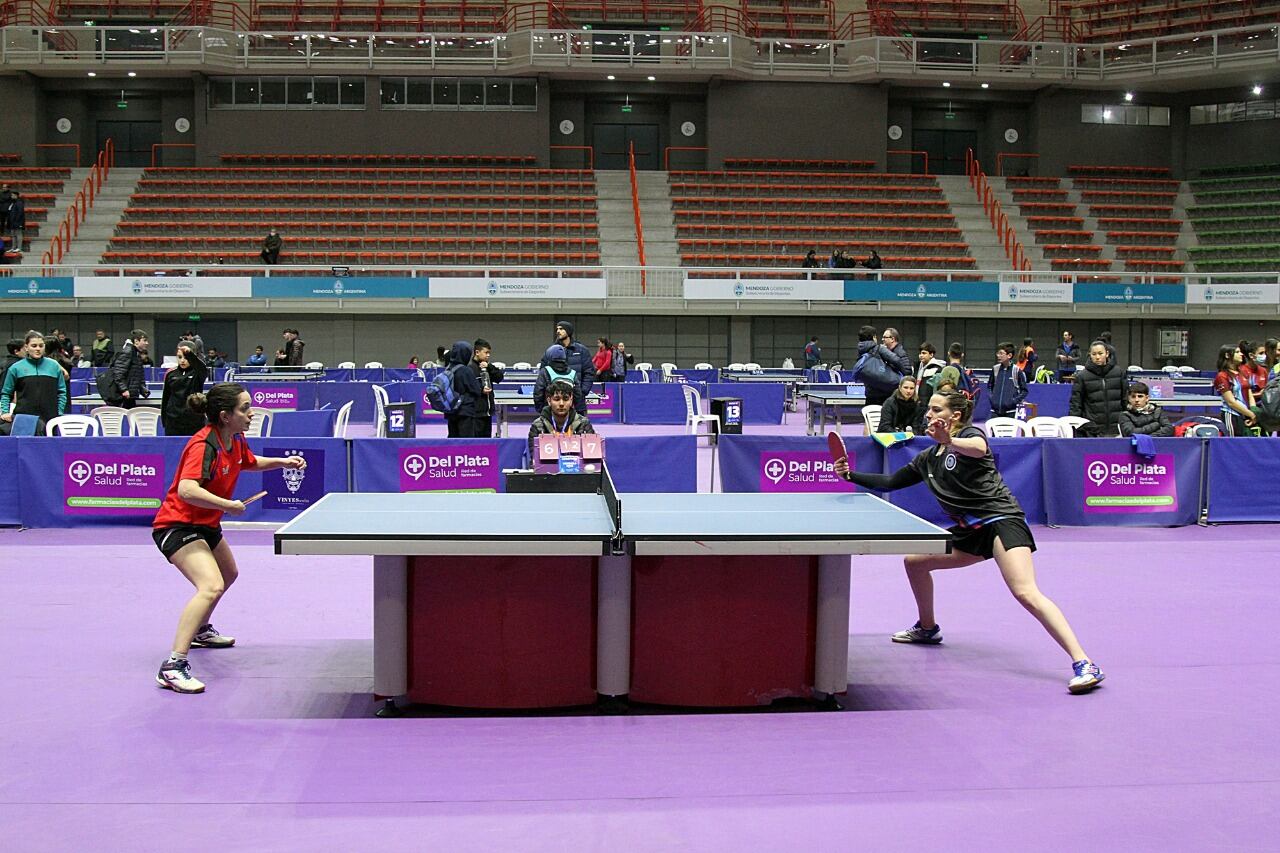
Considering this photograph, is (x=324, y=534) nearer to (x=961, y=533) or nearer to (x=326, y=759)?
(x=326, y=759)

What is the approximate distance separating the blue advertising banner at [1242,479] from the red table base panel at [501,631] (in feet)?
25.4

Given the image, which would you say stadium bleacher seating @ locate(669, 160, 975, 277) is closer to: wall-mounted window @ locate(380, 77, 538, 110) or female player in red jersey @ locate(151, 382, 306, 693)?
wall-mounted window @ locate(380, 77, 538, 110)

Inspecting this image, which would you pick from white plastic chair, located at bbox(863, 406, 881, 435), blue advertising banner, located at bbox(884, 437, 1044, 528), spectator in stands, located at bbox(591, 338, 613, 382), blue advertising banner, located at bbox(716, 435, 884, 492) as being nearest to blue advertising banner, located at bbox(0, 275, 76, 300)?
spectator in stands, located at bbox(591, 338, 613, 382)

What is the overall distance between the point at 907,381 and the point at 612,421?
1146 cm

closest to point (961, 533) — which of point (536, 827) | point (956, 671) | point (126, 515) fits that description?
point (956, 671)

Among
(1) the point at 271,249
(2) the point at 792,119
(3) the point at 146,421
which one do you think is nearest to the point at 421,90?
(1) the point at 271,249

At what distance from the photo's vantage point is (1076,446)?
418 inches

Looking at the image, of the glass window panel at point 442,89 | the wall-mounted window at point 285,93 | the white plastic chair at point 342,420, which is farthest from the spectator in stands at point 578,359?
the wall-mounted window at point 285,93

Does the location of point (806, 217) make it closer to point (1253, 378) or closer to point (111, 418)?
point (1253, 378)

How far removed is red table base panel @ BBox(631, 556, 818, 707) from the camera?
206 inches

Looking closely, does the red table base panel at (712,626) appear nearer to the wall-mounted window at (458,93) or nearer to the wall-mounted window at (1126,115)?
the wall-mounted window at (458,93)

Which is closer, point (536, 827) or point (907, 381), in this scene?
point (536, 827)

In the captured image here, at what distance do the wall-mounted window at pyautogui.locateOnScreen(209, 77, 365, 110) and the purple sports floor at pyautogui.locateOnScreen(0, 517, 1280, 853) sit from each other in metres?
30.8

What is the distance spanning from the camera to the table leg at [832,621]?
17.3 ft
